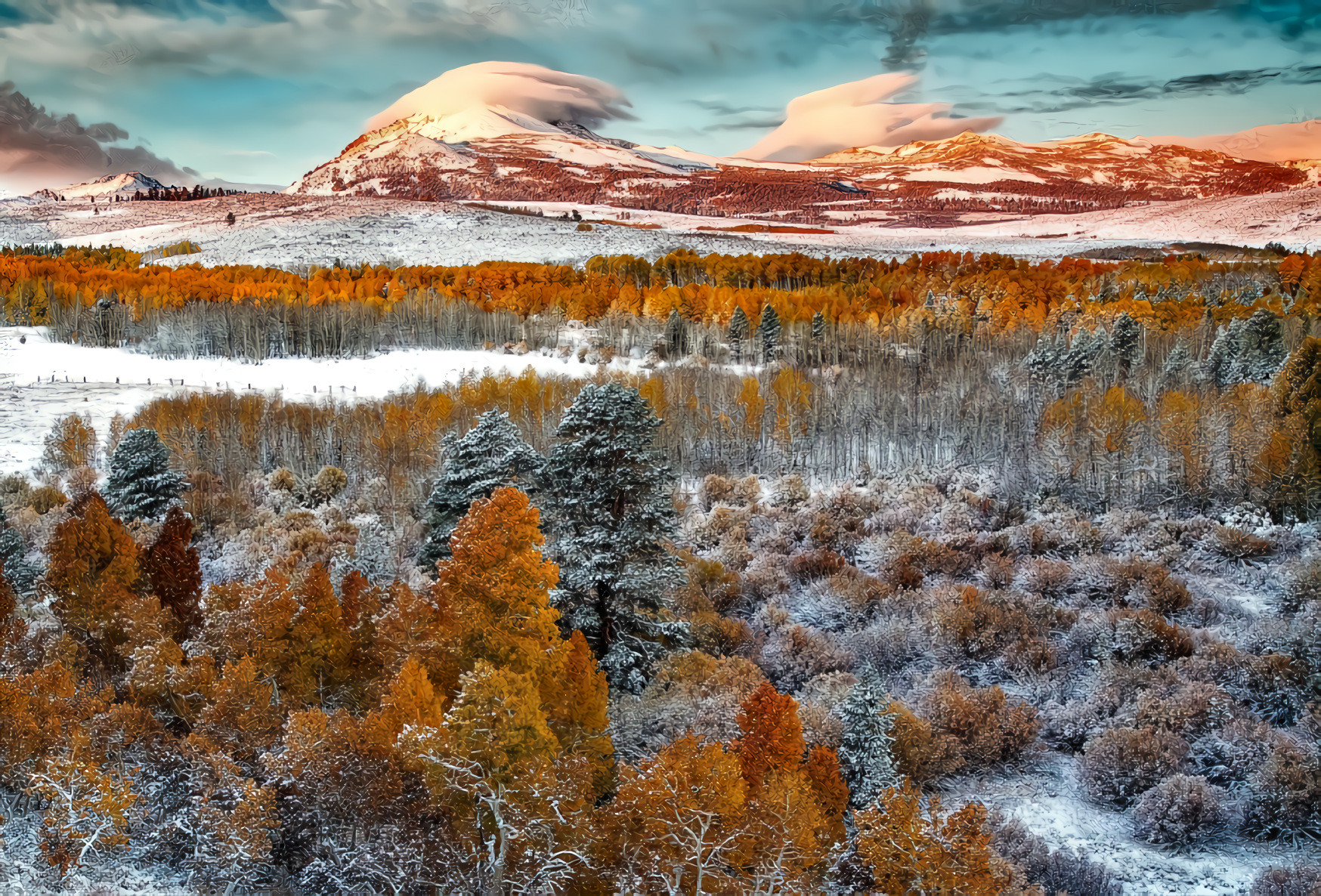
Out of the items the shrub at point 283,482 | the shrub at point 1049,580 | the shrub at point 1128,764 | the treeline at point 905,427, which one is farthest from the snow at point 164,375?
the shrub at point 1128,764

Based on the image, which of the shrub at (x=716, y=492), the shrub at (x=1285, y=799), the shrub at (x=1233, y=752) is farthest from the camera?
the shrub at (x=716, y=492)

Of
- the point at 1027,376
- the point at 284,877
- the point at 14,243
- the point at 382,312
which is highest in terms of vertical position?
the point at 14,243

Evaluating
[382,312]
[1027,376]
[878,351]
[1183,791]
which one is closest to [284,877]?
[1183,791]

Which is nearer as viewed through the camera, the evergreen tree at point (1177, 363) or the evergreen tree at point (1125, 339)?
the evergreen tree at point (1177, 363)

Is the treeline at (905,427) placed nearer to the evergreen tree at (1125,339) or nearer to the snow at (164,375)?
the evergreen tree at (1125,339)

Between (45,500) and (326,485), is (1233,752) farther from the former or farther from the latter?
(45,500)

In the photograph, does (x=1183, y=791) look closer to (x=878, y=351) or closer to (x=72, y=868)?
(x=72, y=868)

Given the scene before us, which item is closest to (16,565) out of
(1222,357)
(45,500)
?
(45,500)
